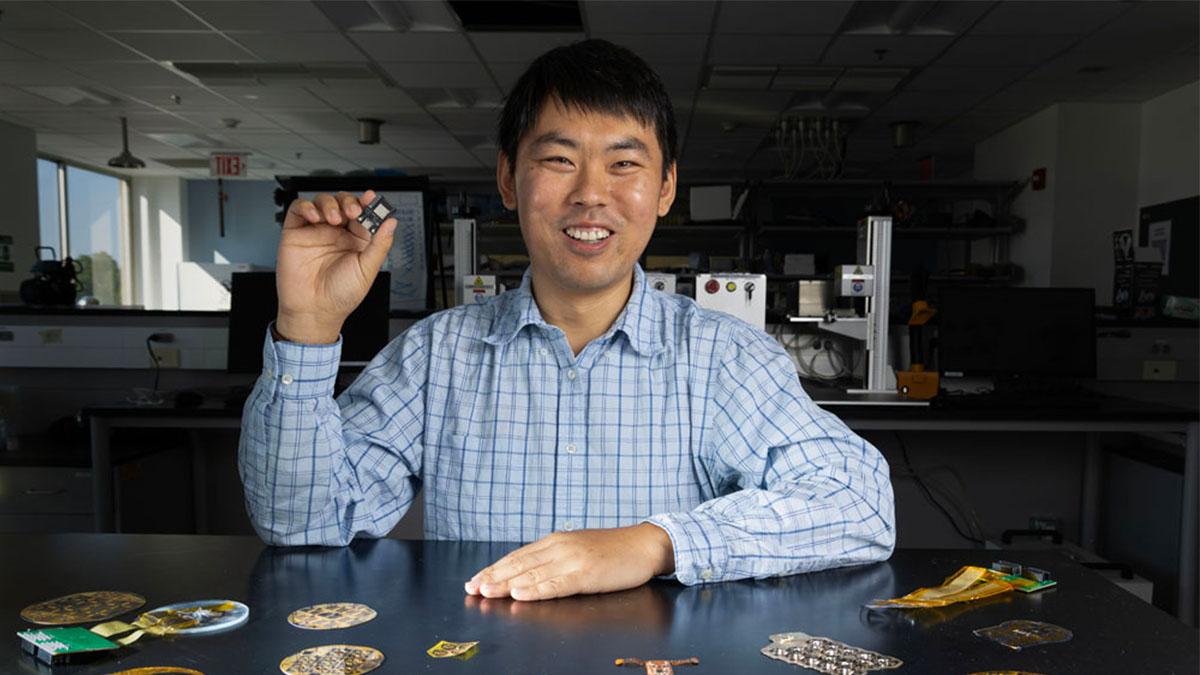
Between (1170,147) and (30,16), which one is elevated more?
(30,16)

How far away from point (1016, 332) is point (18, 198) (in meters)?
8.24

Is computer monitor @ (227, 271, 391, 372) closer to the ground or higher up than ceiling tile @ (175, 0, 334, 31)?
closer to the ground

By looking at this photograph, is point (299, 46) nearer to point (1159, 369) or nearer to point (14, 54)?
point (14, 54)

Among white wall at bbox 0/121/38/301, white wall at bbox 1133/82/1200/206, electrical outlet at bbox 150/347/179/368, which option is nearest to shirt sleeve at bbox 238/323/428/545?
electrical outlet at bbox 150/347/179/368

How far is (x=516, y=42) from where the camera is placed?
512 cm

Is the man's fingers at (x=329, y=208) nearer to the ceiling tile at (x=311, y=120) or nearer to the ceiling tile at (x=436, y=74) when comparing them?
the ceiling tile at (x=436, y=74)

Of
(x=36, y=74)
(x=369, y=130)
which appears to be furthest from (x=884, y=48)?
(x=36, y=74)

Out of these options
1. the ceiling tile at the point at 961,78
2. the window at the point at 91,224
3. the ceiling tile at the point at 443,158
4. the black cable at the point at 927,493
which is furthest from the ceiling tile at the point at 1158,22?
the window at the point at 91,224

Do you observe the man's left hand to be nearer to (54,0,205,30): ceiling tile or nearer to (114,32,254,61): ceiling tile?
(54,0,205,30): ceiling tile

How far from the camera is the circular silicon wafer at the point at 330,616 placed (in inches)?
30.0

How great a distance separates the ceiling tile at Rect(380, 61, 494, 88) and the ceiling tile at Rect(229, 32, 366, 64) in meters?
0.31

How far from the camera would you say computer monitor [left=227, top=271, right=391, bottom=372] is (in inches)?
113

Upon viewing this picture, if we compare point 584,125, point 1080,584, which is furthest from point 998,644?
point 584,125

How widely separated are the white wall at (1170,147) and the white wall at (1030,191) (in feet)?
2.14
